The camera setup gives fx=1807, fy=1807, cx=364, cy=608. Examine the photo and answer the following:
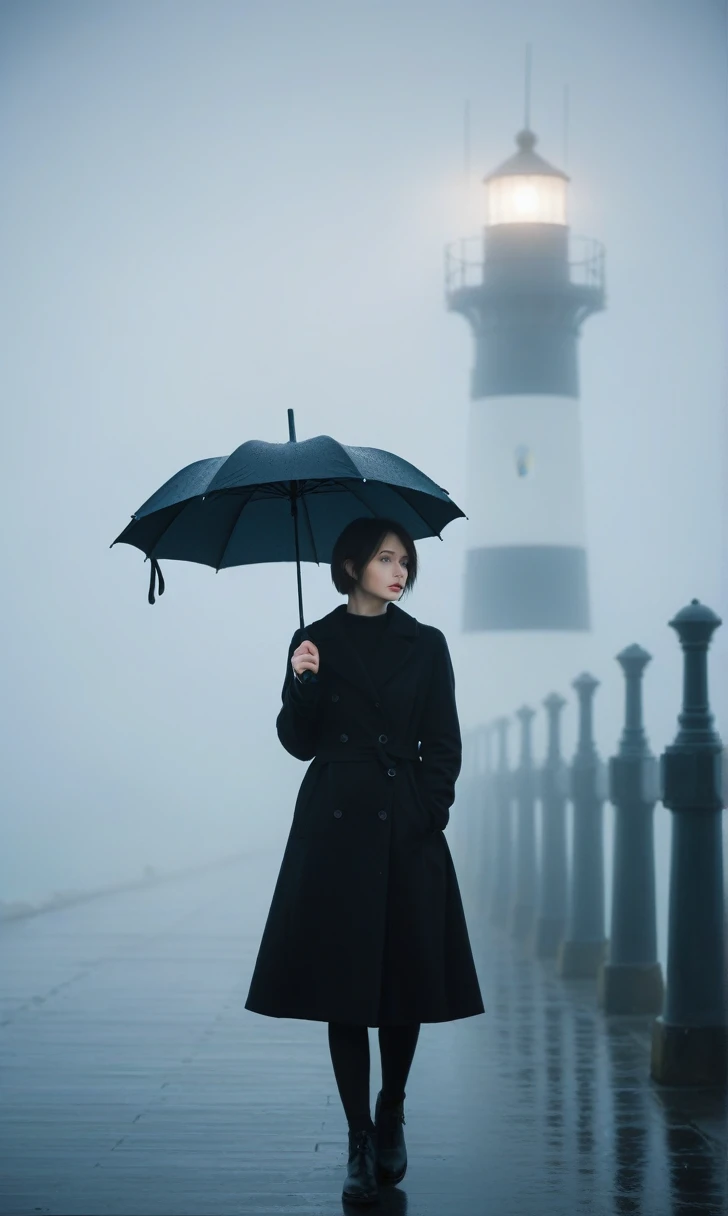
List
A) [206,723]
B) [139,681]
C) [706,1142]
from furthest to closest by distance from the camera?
[206,723], [139,681], [706,1142]

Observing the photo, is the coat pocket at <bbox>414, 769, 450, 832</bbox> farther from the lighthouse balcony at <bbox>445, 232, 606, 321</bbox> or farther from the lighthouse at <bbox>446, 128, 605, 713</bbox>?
the lighthouse balcony at <bbox>445, 232, 606, 321</bbox>

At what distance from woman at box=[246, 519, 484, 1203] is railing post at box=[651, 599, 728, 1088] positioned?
55.3 inches

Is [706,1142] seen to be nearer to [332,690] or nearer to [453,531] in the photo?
[332,690]

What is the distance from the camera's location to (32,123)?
10.2 m

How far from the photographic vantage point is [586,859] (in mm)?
8141

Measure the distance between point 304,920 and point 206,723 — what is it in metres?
12.5

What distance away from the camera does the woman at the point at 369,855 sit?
394cm

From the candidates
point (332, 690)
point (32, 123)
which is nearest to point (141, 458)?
point (32, 123)

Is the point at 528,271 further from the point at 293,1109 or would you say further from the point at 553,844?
the point at 293,1109

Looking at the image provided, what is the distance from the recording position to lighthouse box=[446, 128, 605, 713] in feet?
61.3

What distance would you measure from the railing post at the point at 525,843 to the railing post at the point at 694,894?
453 cm

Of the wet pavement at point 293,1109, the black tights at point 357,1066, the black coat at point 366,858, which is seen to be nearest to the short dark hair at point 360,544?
the black coat at point 366,858

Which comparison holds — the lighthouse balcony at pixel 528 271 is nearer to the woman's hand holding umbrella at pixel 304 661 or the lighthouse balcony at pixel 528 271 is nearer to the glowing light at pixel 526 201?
the glowing light at pixel 526 201

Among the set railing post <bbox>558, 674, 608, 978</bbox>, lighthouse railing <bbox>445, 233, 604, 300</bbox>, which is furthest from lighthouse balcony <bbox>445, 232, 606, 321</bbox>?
railing post <bbox>558, 674, 608, 978</bbox>
